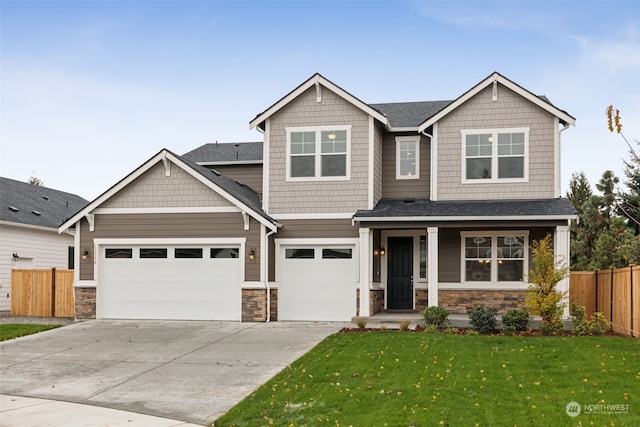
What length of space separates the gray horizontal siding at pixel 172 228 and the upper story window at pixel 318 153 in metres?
2.12

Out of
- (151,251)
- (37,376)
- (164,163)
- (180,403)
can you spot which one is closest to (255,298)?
(151,251)

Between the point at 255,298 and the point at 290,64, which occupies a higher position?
the point at 290,64

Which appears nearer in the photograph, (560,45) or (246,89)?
(560,45)

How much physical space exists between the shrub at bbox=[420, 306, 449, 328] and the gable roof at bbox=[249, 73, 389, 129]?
18.4ft

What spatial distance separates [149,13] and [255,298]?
8.34 metres

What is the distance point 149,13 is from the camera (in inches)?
696

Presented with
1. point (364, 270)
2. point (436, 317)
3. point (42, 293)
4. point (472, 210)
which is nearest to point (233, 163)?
point (364, 270)

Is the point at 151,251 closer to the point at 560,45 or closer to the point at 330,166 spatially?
the point at 330,166

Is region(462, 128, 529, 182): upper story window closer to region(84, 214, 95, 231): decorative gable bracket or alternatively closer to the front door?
the front door

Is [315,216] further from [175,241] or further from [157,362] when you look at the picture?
[157,362]

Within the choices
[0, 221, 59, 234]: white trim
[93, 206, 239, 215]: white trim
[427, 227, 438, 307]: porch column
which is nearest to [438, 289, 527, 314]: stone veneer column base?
[427, 227, 438, 307]: porch column

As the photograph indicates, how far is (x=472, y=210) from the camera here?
17.3m

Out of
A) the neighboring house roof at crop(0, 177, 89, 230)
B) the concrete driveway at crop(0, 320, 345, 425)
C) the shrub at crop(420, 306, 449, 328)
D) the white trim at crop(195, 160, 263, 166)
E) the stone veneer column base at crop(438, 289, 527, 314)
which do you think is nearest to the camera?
the concrete driveway at crop(0, 320, 345, 425)

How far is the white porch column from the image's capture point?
17.6 m
